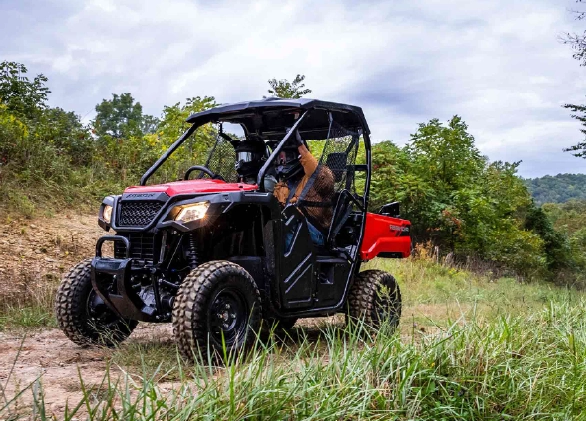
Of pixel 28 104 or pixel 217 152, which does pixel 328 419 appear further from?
pixel 28 104

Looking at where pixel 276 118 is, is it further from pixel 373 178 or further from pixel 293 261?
pixel 373 178

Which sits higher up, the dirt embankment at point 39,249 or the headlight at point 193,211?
the headlight at point 193,211

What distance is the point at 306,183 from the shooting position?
6.36 metres

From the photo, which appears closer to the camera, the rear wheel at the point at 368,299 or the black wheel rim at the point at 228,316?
the black wheel rim at the point at 228,316

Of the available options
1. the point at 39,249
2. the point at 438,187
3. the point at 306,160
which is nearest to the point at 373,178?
the point at 438,187

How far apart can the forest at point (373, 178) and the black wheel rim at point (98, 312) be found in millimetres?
4670

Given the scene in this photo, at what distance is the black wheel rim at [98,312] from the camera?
6223 millimetres

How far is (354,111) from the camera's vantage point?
23.0ft

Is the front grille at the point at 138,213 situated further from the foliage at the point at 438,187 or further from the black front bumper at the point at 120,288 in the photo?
the foliage at the point at 438,187

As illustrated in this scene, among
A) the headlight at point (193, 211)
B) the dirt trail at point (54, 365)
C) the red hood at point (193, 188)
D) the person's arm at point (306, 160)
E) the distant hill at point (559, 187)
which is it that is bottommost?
the dirt trail at point (54, 365)

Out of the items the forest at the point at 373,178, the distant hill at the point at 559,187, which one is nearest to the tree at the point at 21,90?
the forest at the point at 373,178

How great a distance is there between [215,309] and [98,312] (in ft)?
5.14

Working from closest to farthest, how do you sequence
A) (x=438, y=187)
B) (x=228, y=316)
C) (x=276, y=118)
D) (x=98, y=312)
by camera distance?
(x=228, y=316), (x=98, y=312), (x=276, y=118), (x=438, y=187)

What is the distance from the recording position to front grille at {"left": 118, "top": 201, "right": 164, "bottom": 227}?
5594 millimetres
